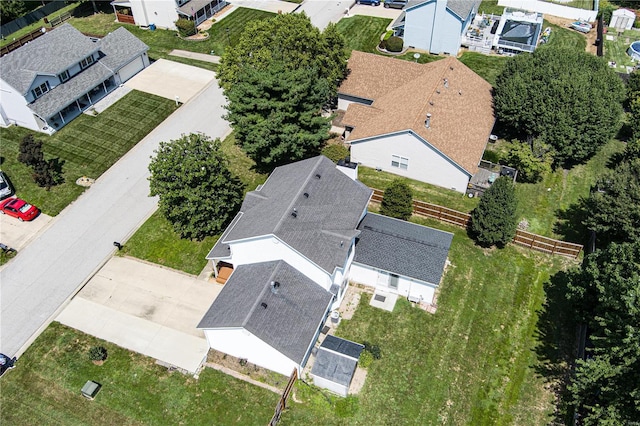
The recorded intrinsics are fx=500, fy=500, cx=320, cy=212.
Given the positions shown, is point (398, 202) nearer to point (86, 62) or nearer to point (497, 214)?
point (497, 214)

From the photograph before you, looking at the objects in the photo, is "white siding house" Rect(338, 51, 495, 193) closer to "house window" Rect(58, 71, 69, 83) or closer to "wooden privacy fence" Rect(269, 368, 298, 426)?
"wooden privacy fence" Rect(269, 368, 298, 426)

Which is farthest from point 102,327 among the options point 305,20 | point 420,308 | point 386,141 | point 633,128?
point 633,128

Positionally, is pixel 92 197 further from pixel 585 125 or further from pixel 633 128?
pixel 633 128

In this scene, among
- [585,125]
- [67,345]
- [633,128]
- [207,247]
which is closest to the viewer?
[67,345]

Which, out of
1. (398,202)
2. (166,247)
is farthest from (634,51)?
(166,247)

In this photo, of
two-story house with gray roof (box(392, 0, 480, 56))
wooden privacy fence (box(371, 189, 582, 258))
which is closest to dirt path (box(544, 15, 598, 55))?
two-story house with gray roof (box(392, 0, 480, 56))
